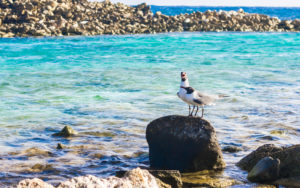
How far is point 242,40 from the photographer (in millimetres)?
36406

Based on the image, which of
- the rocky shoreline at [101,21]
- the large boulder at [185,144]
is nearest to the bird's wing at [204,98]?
the large boulder at [185,144]

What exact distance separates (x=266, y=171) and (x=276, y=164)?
0.18 meters

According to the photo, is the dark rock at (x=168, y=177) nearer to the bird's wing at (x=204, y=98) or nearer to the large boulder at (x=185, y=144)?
the large boulder at (x=185, y=144)

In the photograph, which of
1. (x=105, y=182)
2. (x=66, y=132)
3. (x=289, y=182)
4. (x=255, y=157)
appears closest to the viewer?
(x=105, y=182)

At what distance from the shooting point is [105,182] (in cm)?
451

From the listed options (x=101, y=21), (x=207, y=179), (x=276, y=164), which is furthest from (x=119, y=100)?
(x=101, y=21)

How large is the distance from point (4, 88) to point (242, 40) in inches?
952

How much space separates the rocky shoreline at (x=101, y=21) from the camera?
38.5 m

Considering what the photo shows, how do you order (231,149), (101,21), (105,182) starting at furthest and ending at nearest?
(101,21), (231,149), (105,182)

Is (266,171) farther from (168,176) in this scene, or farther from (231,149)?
(231,149)

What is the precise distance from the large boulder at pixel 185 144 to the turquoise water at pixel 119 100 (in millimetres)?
378

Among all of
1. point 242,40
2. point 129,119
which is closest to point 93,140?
point 129,119

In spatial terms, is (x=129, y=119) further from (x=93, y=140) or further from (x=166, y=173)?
(x=166, y=173)

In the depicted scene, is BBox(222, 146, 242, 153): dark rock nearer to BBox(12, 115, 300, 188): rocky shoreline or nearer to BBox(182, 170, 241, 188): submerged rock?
BBox(12, 115, 300, 188): rocky shoreline
